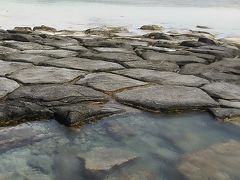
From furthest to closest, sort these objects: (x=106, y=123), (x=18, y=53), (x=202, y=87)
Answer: (x=18, y=53) < (x=202, y=87) < (x=106, y=123)

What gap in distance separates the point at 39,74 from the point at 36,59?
693 millimetres

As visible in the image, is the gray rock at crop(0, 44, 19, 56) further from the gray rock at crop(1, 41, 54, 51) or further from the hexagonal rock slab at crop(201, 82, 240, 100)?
the hexagonal rock slab at crop(201, 82, 240, 100)

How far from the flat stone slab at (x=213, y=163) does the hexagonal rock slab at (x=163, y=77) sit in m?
1.27

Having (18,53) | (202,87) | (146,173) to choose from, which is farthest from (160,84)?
(18,53)

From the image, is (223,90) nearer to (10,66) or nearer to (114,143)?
(114,143)

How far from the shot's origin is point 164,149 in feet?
7.47

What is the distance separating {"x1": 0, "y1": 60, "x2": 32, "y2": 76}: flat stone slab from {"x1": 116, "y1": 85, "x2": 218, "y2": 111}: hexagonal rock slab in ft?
3.73

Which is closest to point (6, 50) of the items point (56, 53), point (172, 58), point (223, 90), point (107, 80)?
point (56, 53)

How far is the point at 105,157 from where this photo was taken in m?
2.13

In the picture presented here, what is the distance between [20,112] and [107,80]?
1.05 meters

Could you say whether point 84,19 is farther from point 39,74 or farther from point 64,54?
point 39,74

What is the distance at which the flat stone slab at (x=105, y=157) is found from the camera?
203 cm

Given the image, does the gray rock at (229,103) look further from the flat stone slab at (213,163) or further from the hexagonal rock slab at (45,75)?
the hexagonal rock slab at (45,75)

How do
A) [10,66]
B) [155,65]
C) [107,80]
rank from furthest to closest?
[155,65]
[10,66]
[107,80]
